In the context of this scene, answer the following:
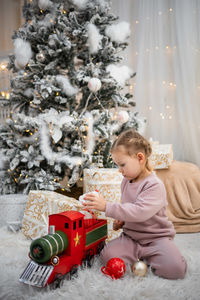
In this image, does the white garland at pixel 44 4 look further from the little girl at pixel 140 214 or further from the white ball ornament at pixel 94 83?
the little girl at pixel 140 214

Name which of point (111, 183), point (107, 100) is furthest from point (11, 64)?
point (111, 183)

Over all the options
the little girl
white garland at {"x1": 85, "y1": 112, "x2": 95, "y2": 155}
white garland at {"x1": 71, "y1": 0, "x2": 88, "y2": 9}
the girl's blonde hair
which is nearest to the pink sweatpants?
the little girl

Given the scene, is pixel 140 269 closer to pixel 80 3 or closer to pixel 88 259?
pixel 88 259

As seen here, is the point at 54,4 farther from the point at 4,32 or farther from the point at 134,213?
the point at 4,32

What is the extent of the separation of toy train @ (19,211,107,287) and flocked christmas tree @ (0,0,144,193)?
0.64 m

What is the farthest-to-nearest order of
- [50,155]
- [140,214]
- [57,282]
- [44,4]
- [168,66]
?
[168,66], [44,4], [50,155], [140,214], [57,282]

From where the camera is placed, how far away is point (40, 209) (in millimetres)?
1510

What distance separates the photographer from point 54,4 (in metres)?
1.87

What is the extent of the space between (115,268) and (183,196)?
904mm

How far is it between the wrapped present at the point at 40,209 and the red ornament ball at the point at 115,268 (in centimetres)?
43

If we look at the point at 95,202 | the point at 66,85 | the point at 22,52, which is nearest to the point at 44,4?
the point at 22,52

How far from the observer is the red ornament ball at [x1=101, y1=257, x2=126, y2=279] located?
102 centimetres

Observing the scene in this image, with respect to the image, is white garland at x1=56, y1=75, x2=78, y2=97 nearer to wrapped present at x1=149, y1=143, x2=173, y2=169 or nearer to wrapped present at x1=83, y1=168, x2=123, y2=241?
wrapped present at x1=83, y1=168, x2=123, y2=241

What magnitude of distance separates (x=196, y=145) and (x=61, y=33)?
148 centimetres
